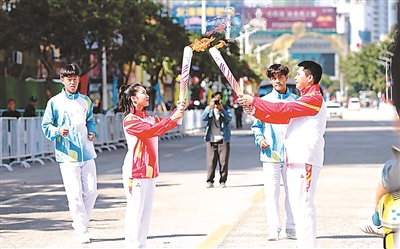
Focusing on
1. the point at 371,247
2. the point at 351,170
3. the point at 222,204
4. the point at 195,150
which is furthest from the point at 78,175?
the point at 195,150

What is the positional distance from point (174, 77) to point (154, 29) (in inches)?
540

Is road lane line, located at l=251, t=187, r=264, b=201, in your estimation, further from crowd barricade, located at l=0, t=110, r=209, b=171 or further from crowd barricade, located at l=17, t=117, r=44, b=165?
crowd barricade, located at l=17, t=117, r=44, b=165

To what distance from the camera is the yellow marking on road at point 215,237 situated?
9718 mm

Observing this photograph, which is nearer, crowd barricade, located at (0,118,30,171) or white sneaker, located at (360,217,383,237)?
white sneaker, located at (360,217,383,237)

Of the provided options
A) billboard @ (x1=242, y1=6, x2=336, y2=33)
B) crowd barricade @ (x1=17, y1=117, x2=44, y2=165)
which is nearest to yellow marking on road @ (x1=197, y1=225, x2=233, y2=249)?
crowd barricade @ (x1=17, y1=117, x2=44, y2=165)

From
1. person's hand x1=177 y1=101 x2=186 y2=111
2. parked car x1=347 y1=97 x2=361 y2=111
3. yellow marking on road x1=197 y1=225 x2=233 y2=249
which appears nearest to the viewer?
person's hand x1=177 y1=101 x2=186 y2=111

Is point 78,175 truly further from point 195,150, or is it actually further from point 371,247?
point 195,150

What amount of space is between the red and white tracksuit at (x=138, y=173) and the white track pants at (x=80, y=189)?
1.97m

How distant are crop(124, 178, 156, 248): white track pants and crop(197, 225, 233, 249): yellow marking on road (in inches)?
57.0

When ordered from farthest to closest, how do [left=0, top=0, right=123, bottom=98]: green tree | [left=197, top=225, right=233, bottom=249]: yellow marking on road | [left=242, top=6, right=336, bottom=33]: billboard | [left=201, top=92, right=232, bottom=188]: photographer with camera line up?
[left=242, top=6, right=336, bottom=33]: billboard
[left=0, top=0, right=123, bottom=98]: green tree
[left=201, top=92, right=232, bottom=188]: photographer with camera
[left=197, top=225, right=233, bottom=249]: yellow marking on road

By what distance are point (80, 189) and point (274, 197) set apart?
2111 millimetres

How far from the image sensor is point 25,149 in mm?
24672

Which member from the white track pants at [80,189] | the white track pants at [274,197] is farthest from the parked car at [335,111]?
the white track pants at [80,189]

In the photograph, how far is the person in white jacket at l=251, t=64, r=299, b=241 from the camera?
396 inches
